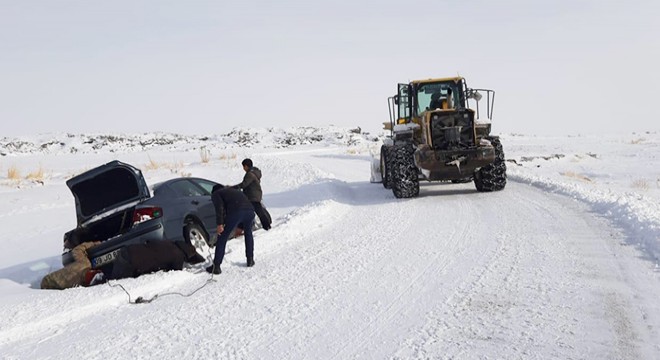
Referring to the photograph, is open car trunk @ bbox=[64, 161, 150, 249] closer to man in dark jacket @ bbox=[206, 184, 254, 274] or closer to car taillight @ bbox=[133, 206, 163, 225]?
car taillight @ bbox=[133, 206, 163, 225]

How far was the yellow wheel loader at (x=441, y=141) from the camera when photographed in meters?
14.5

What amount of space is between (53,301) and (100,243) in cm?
185

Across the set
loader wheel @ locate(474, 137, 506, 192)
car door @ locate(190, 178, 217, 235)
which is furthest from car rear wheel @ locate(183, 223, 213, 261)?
loader wheel @ locate(474, 137, 506, 192)

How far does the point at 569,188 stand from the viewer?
14.8 meters

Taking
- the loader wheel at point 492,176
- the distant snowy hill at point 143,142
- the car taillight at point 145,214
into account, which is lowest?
the distant snowy hill at point 143,142

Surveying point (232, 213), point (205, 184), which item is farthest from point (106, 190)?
point (205, 184)

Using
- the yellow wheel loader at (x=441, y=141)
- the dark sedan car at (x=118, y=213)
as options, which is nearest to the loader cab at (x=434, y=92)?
the yellow wheel loader at (x=441, y=141)

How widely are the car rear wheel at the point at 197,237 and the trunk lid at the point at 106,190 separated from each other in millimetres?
956

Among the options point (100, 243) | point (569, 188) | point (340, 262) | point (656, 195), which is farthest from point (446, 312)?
point (656, 195)

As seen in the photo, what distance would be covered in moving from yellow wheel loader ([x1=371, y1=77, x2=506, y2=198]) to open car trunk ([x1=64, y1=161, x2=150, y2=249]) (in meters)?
7.68

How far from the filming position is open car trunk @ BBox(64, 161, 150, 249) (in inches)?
346

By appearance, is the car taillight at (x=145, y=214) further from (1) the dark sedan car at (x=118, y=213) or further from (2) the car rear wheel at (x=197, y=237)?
(2) the car rear wheel at (x=197, y=237)

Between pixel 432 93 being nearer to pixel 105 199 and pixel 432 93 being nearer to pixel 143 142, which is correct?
pixel 105 199

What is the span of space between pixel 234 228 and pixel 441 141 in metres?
8.01
